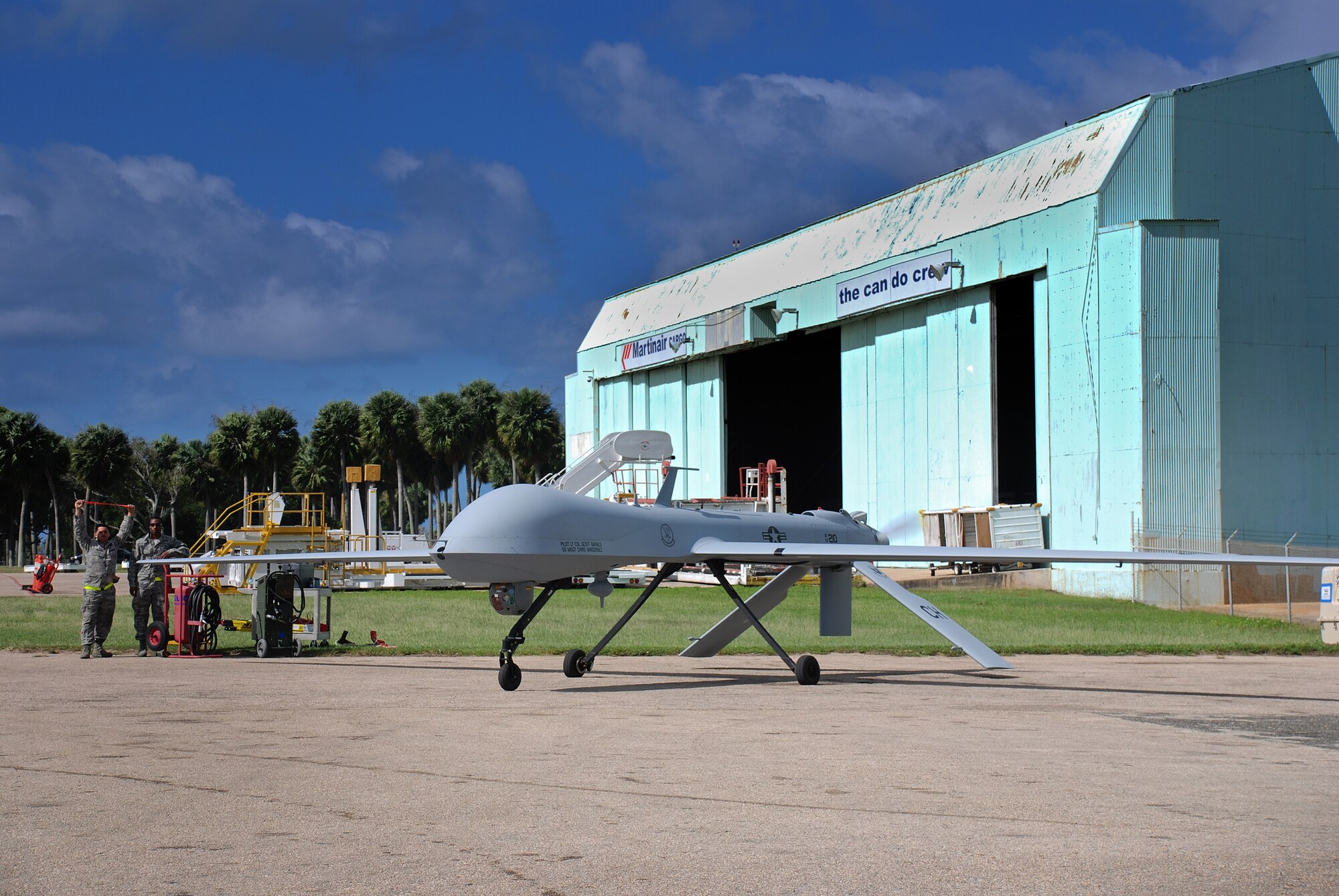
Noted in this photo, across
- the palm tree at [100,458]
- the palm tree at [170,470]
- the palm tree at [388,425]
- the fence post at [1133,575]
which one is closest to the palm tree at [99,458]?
the palm tree at [100,458]

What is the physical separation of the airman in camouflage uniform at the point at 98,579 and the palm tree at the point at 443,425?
7199 centimetres

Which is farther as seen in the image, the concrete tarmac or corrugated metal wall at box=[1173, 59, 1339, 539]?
corrugated metal wall at box=[1173, 59, 1339, 539]

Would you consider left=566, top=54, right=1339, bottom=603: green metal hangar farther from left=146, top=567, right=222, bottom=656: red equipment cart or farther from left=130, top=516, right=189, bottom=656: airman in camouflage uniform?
left=130, top=516, right=189, bottom=656: airman in camouflage uniform

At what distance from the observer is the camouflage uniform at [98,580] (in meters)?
17.4

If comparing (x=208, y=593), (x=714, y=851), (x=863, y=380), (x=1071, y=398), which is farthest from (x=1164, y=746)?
(x=863, y=380)

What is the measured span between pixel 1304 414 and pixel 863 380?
14623 mm

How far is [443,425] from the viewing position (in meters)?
90.2

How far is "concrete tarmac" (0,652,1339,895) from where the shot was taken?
5637 mm

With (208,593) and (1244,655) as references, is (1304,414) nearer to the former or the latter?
(1244,655)

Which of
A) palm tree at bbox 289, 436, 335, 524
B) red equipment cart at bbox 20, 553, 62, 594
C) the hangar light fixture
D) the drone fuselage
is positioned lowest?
red equipment cart at bbox 20, 553, 62, 594

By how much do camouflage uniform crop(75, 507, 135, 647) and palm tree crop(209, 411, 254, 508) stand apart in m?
75.0

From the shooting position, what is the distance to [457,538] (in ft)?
41.0

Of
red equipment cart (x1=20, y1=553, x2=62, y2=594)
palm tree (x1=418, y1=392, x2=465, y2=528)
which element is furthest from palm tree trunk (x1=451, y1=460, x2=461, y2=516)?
red equipment cart (x1=20, y1=553, x2=62, y2=594)

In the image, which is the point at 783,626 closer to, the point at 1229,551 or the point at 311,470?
the point at 1229,551
